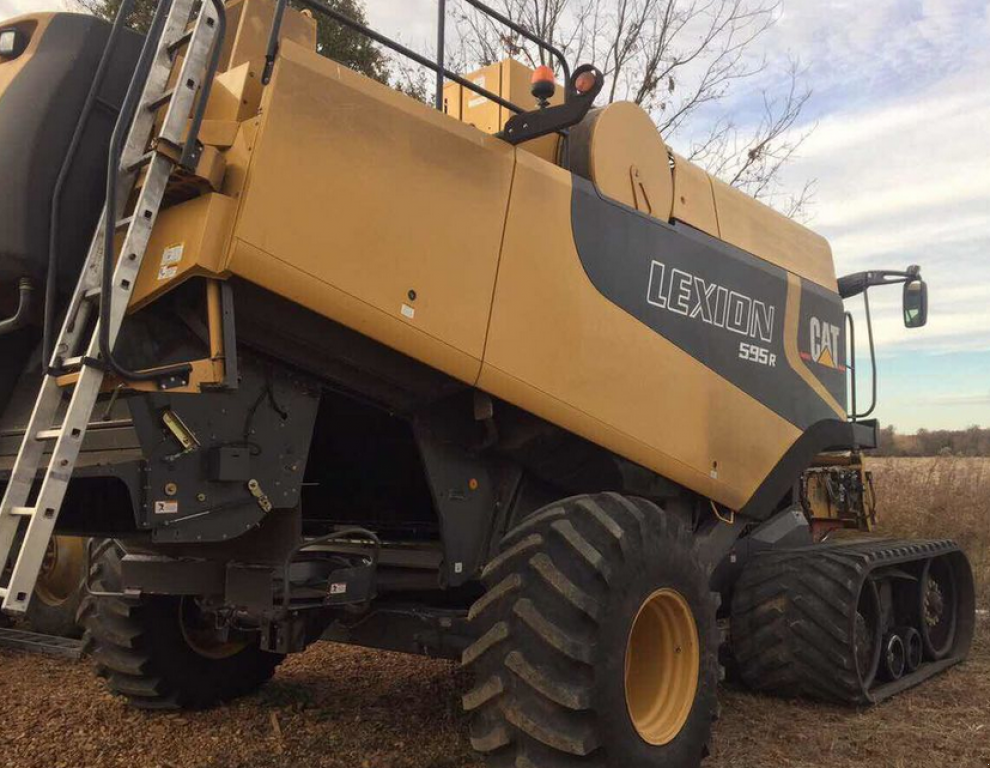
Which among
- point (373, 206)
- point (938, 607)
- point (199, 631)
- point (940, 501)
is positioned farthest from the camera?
point (940, 501)

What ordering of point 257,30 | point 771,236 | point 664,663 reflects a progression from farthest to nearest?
point 771,236 < point 664,663 < point 257,30

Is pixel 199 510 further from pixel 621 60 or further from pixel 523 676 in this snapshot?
pixel 621 60

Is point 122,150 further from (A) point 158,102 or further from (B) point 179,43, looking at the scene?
(B) point 179,43

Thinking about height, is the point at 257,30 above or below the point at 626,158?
below

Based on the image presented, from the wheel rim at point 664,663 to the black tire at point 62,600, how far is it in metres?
5.05

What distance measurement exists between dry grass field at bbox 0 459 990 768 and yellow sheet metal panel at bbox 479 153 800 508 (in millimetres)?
1379

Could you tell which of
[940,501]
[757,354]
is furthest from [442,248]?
[940,501]

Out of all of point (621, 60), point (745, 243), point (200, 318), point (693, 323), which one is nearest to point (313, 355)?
point (200, 318)

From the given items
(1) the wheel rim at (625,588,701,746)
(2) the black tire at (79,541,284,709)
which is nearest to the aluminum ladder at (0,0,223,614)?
(2) the black tire at (79,541,284,709)

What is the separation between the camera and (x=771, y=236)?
19.3 ft

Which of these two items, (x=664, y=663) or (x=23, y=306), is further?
(x=664, y=663)

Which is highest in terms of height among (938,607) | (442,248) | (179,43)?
(179,43)

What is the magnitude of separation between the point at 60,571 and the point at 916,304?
7080mm

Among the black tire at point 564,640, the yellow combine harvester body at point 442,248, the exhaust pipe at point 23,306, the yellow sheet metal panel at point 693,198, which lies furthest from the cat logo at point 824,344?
the exhaust pipe at point 23,306
